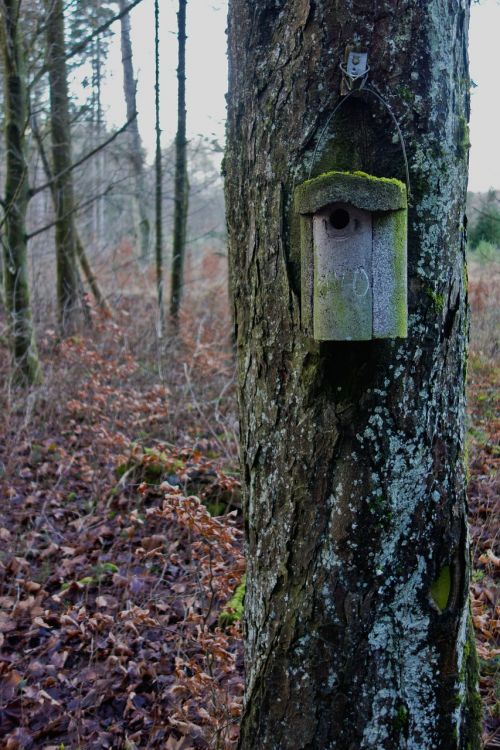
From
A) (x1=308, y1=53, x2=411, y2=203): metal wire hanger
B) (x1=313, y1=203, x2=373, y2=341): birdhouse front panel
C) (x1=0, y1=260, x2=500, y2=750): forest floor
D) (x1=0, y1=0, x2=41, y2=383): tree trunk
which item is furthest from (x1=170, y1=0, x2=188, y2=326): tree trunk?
(x1=313, y1=203, x2=373, y2=341): birdhouse front panel

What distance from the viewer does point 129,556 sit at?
14.2ft

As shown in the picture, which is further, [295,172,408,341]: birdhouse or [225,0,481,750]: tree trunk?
→ [225,0,481,750]: tree trunk

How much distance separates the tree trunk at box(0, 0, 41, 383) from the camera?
662cm

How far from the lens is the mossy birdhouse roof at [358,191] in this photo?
1502 mm

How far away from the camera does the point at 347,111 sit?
1.67 metres

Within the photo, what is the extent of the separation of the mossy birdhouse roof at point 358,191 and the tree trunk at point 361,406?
0.54 ft

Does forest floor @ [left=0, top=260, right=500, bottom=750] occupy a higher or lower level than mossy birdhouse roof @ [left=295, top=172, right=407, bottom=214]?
lower

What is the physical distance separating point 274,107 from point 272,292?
55 cm

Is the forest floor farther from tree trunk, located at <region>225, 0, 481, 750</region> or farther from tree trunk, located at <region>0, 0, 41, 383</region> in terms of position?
tree trunk, located at <region>225, 0, 481, 750</region>

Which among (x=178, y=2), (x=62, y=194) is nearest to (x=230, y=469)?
(x=62, y=194)

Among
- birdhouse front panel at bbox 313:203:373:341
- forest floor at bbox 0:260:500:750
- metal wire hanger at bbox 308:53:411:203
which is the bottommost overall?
forest floor at bbox 0:260:500:750

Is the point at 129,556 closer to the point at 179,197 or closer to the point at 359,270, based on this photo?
the point at 359,270

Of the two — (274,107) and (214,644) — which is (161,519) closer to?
(214,644)

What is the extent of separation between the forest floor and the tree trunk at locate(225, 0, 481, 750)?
90 cm
